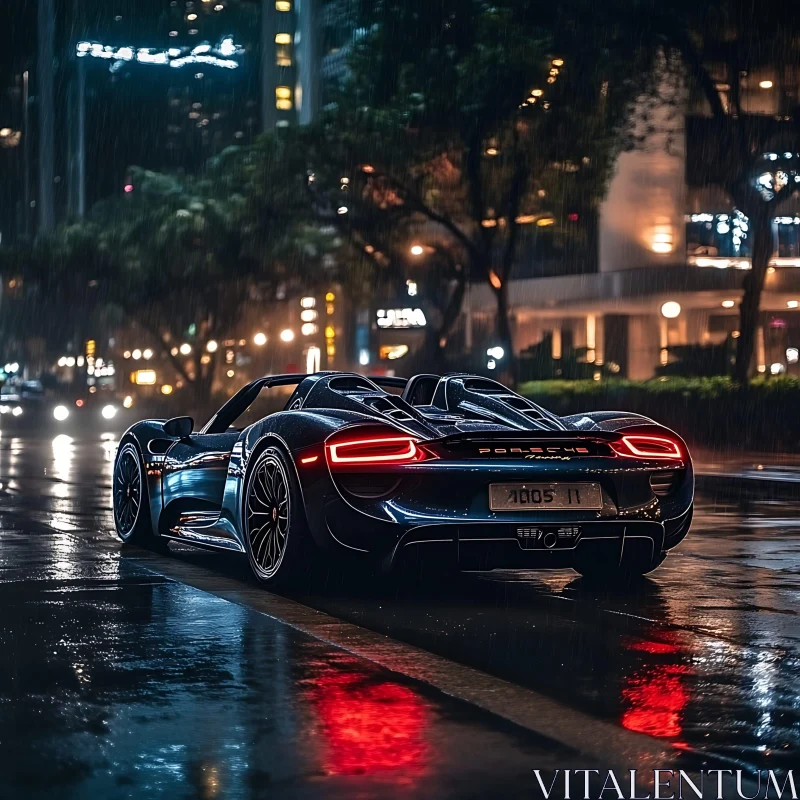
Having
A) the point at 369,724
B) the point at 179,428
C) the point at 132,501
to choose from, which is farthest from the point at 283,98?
the point at 369,724

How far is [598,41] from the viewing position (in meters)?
32.2

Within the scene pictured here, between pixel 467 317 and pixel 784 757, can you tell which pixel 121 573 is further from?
pixel 467 317

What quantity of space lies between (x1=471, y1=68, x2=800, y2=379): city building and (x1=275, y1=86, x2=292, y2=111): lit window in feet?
322

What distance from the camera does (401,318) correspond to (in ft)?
255

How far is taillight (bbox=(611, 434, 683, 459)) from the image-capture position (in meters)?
8.25

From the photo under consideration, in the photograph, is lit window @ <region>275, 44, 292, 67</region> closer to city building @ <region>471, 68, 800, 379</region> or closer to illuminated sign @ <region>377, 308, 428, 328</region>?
illuminated sign @ <region>377, 308, 428, 328</region>

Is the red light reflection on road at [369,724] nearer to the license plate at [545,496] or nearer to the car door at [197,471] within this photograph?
the license plate at [545,496]

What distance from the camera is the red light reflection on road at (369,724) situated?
4434 millimetres

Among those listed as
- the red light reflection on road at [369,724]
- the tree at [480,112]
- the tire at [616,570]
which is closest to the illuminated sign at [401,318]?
the tree at [480,112]

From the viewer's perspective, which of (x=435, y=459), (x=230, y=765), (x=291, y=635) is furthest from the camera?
(x=435, y=459)

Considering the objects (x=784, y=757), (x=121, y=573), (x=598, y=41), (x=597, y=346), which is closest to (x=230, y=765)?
(x=784, y=757)

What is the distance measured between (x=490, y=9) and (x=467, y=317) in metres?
34.8

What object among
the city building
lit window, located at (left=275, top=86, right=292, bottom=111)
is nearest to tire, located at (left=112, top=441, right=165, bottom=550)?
the city building

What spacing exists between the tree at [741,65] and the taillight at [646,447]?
2310cm
